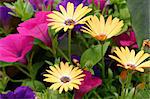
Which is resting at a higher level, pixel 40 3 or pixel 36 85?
pixel 40 3

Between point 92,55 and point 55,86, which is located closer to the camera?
point 55,86

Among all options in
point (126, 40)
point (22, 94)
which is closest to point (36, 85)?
point (22, 94)

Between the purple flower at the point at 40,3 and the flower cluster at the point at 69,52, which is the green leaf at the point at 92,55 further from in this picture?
the purple flower at the point at 40,3

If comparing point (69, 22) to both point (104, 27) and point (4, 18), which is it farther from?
point (4, 18)

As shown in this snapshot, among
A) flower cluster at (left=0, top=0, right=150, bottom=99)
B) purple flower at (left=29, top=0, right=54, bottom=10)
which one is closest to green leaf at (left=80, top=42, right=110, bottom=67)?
flower cluster at (left=0, top=0, right=150, bottom=99)

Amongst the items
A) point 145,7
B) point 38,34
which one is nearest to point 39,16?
point 38,34

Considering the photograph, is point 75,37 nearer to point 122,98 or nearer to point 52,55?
point 52,55

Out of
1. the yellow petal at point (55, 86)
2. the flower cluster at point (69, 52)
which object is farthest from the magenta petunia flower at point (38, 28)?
the yellow petal at point (55, 86)
